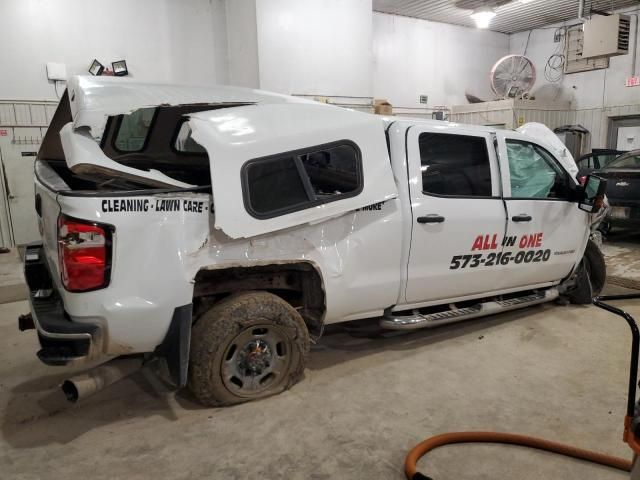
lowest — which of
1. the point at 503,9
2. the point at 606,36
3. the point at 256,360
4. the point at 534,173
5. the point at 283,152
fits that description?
the point at 256,360

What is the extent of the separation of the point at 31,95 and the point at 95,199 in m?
5.80

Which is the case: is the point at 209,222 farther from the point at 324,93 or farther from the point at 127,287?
the point at 324,93

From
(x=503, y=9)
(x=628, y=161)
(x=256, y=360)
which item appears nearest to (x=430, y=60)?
(x=503, y=9)

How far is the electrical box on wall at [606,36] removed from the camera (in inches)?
348

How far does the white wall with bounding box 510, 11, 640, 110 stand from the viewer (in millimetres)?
10805

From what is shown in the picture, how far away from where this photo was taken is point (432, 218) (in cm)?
318

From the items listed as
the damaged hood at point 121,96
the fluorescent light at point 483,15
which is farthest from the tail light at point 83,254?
the fluorescent light at point 483,15

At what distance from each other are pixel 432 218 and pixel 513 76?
8516mm

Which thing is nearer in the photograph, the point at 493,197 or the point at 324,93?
the point at 493,197

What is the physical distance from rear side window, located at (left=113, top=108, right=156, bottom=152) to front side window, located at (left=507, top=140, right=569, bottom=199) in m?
2.87

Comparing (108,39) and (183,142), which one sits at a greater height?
(108,39)

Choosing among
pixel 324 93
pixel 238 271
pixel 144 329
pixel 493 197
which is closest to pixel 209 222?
pixel 238 271

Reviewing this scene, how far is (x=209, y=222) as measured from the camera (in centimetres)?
247

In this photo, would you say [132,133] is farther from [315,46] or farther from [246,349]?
[315,46]
